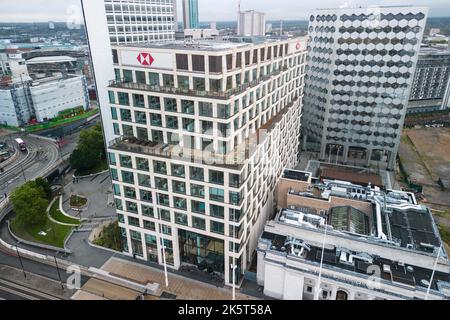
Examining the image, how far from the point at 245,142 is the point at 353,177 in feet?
140

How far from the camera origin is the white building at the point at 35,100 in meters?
123

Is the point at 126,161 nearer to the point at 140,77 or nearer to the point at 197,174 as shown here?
the point at 197,174

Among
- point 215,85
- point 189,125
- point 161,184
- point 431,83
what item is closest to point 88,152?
point 161,184

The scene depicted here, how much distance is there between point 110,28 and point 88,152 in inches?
1369

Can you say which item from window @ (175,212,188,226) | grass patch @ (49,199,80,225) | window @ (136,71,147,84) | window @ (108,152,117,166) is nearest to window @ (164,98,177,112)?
window @ (136,71,147,84)

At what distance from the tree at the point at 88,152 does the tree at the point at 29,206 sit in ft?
70.5

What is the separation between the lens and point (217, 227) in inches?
1850

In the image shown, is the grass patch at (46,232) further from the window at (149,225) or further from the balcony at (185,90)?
the balcony at (185,90)

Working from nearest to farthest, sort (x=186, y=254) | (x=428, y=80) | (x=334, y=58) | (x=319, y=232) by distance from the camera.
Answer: (x=319, y=232)
(x=186, y=254)
(x=334, y=58)
(x=428, y=80)

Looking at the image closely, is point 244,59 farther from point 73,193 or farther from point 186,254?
point 73,193

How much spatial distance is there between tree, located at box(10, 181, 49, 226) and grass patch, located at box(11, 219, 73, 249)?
128 centimetres

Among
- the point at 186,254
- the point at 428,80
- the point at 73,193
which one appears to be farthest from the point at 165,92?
the point at 428,80

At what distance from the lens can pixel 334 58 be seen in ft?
288

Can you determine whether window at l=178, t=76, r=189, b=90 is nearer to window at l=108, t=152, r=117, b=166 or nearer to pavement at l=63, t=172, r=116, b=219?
window at l=108, t=152, r=117, b=166
